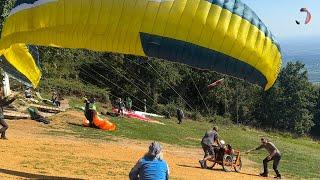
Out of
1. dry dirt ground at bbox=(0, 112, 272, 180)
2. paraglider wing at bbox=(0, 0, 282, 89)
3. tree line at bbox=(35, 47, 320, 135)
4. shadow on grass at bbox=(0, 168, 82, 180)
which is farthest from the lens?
tree line at bbox=(35, 47, 320, 135)

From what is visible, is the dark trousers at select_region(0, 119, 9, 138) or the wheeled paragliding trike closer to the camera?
the dark trousers at select_region(0, 119, 9, 138)

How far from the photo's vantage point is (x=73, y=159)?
15414 millimetres

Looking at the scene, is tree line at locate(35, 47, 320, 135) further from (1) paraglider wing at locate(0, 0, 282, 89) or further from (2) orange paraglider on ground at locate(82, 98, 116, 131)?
(1) paraglider wing at locate(0, 0, 282, 89)

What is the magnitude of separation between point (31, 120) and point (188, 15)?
46.6 ft

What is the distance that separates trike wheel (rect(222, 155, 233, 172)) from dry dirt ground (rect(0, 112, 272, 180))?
0.27m

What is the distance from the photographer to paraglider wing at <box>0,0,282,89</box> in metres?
11.9

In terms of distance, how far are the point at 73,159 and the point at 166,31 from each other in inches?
214

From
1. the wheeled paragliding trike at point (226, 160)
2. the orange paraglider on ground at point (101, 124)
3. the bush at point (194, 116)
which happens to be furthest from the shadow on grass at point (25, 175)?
the bush at point (194, 116)

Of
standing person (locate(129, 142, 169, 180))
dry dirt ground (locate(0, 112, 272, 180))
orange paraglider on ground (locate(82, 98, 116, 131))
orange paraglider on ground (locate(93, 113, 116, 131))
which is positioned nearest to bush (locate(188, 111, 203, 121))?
orange paraglider on ground (locate(82, 98, 116, 131))

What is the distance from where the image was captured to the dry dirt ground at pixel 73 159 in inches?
527

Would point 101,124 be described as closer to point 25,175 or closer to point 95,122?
point 95,122

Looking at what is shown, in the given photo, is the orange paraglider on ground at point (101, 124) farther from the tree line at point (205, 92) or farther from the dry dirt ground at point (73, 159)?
the tree line at point (205, 92)

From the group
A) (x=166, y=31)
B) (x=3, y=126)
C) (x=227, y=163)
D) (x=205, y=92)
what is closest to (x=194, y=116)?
(x=205, y=92)

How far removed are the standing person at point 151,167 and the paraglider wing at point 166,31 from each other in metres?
3.88
